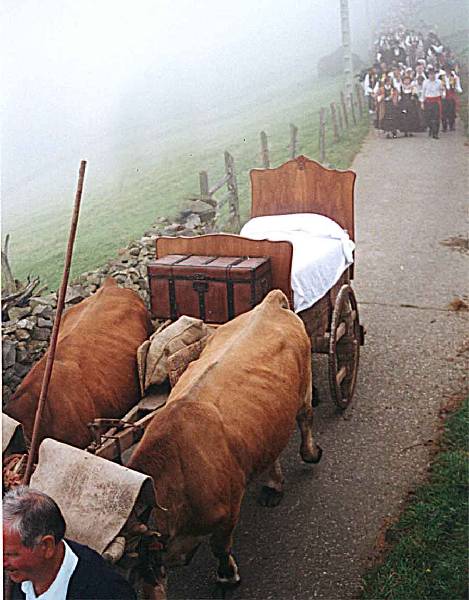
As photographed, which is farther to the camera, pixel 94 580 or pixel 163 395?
pixel 163 395

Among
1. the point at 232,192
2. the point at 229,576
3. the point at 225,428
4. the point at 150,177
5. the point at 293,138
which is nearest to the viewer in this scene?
the point at 225,428

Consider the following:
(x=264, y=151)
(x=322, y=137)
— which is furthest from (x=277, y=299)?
(x=322, y=137)

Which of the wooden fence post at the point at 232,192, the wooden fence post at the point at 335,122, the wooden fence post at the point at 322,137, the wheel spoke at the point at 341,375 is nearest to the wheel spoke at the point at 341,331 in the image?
the wheel spoke at the point at 341,375

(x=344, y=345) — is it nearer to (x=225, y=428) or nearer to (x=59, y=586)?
(x=225, y=428)

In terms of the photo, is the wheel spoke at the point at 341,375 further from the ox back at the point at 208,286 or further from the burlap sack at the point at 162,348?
the burlap sack at the point at 162,348

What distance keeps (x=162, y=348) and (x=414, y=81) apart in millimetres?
6797

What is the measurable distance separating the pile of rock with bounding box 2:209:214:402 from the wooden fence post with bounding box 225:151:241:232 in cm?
103

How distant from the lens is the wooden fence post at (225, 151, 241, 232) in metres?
7.97

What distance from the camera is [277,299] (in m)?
3.43

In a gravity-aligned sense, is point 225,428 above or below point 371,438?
above

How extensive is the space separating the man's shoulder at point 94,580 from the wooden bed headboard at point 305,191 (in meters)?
3.30

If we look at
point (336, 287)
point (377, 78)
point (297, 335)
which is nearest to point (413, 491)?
point (297, 335)

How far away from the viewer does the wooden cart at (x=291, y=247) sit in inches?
146

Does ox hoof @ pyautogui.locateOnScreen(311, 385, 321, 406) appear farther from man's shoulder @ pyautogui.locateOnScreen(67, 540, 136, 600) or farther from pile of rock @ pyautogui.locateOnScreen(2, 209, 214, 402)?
man's shoulder @ pyautogui.locateOnScreen(67, 540, 136, 600)
